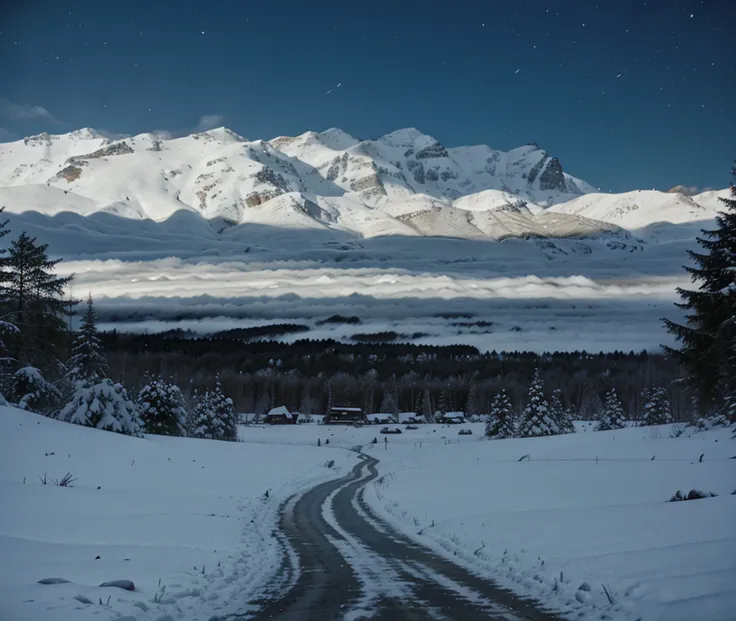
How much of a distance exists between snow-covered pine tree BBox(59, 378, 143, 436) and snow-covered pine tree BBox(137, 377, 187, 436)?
19191mm

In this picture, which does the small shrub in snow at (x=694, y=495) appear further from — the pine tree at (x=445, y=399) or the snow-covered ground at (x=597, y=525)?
the pine tree at (x=445, y=399)

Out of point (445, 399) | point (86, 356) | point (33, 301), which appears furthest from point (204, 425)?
point (445, 399)

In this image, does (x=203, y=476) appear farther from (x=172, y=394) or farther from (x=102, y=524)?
(x=172, y=394)

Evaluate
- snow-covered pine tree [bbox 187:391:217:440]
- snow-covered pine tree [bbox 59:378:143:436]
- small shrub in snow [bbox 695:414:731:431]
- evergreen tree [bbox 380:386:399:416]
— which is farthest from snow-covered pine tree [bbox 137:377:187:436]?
evergreen tree [bbox 380:386:399:416]

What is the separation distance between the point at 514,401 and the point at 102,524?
14303 centimetres

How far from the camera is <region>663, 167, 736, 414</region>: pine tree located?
3197cm

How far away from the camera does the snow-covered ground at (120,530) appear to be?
30.0ft

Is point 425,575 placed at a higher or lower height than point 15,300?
lower

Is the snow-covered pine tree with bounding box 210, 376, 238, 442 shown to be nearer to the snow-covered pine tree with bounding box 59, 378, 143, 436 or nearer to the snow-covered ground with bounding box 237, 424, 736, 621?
the snow-covered pine tree with bounding box 59, 378, 143, 436

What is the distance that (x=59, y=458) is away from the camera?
24.5 meters

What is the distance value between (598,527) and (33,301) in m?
43.2

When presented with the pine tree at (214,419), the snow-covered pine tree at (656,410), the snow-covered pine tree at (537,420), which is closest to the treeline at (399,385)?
the pine tree at (214,419)

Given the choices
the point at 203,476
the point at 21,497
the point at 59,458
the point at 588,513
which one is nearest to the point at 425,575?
the point at 588,513

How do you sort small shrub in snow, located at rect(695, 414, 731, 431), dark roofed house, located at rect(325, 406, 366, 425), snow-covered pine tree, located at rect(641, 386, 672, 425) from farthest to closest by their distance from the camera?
dark roofed house, located at rect(325, 406, 366, 425)
snow-covered pine tree, located at rect(641, 386, 672, 425)
small shrub in snow, located at rect(695, 414, 731, 431)
